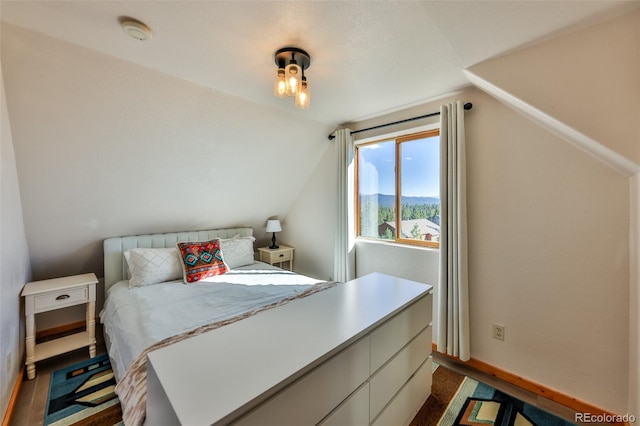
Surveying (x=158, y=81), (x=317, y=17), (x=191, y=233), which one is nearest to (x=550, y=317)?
(x=317, y=17)

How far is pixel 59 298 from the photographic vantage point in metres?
2.19

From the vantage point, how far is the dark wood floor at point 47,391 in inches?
65.7

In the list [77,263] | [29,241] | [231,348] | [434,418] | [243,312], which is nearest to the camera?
[231,348]

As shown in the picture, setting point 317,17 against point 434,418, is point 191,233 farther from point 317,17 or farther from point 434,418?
point 434,418

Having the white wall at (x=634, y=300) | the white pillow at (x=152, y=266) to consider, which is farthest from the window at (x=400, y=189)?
the white pillow at (x=152, y=266)

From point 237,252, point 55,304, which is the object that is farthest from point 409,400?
point 55,304

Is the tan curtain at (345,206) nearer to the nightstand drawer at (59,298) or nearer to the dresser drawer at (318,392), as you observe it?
the dresser drawer at (318,392)

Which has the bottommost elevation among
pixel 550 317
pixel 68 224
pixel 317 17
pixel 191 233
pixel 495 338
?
pixel 495 338

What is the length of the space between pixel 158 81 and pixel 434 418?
3.03 metres

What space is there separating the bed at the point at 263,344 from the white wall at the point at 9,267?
53cm

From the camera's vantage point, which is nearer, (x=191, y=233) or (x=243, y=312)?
(x=243, y=312)

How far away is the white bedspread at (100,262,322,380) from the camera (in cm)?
164

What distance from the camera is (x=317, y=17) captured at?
1.31 m

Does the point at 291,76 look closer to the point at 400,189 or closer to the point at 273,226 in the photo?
the point at 400,189
